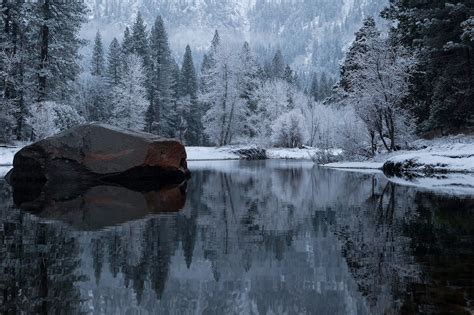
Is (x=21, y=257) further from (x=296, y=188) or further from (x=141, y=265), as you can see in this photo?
(x=296, y=188)

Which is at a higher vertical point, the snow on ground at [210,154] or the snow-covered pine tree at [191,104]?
the snow-covered pine tree at [191,104]

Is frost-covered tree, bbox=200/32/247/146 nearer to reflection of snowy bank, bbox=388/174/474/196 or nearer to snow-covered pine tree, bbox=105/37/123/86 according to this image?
A: snow-covered pine tree, bbox=105/37/123/86

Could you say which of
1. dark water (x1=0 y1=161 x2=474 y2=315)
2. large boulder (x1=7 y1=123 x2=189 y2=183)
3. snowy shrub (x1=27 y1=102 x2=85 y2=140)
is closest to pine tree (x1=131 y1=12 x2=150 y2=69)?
snowy shrub (x1=27 y1=102 x2=85 y2=140)

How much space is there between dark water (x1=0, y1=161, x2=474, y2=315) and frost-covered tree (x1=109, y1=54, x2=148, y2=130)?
3993 cm

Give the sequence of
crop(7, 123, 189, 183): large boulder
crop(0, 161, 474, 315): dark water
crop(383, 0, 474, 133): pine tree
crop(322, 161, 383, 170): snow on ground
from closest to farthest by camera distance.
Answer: crop(0, 161, 474, 315): dark water
crop(7, 123, 189, 183): large boulder
crop(383, 0, 474, 133): pine tree
crop(322, 161, 383, 170): snow on ground

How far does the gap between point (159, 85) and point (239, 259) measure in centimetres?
5630

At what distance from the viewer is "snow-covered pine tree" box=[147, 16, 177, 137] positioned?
191 feet

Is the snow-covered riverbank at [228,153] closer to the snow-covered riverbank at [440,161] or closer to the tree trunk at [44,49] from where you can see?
the tree trunk at [44,49]

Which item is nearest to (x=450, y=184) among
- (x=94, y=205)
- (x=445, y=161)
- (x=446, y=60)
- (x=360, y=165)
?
(x=445, y=161)

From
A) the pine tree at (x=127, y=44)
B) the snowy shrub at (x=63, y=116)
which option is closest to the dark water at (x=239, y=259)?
the snowy shrub at (x=63, y=116)

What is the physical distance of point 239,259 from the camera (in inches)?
224

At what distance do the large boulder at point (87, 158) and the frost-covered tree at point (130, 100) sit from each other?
103 ft

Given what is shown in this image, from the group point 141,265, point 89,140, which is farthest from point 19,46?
point 141,265

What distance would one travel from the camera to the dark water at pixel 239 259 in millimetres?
4105
